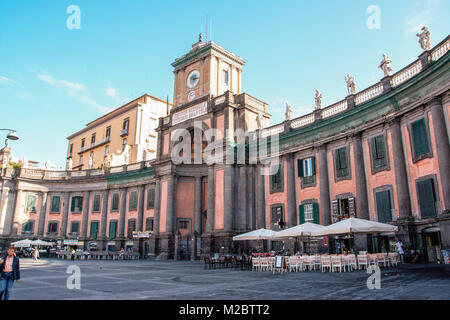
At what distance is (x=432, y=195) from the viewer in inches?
754

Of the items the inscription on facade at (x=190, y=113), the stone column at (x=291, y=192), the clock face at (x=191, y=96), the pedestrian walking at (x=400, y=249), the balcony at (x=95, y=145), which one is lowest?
the pedestrian walking at (x=400, y=249)

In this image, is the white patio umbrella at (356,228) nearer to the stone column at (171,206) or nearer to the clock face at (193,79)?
the stone column at (171,206)

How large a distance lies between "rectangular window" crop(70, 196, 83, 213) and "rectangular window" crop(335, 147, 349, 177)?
37394 mm

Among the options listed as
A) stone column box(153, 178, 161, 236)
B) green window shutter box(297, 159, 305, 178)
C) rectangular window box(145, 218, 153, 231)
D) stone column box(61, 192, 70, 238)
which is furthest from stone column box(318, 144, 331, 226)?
stone column box(61, 192, 70, 238)

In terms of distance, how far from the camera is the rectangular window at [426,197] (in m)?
19.1

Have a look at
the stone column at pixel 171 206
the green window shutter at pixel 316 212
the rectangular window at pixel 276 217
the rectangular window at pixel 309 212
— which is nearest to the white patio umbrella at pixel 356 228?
the green window shutter at pixel 316 212

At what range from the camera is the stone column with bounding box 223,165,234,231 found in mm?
30812

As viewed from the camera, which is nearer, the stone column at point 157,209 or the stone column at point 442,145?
the stone column at point 442,145

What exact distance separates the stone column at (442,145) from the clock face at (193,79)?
83.0ft

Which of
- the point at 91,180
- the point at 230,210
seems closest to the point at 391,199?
the point at 230,210

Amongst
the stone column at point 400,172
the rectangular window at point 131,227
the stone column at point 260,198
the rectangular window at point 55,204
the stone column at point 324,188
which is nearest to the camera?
the stone column at point 400,172

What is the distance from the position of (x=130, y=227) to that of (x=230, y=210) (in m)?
18.8

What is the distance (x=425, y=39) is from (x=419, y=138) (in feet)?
18.8
